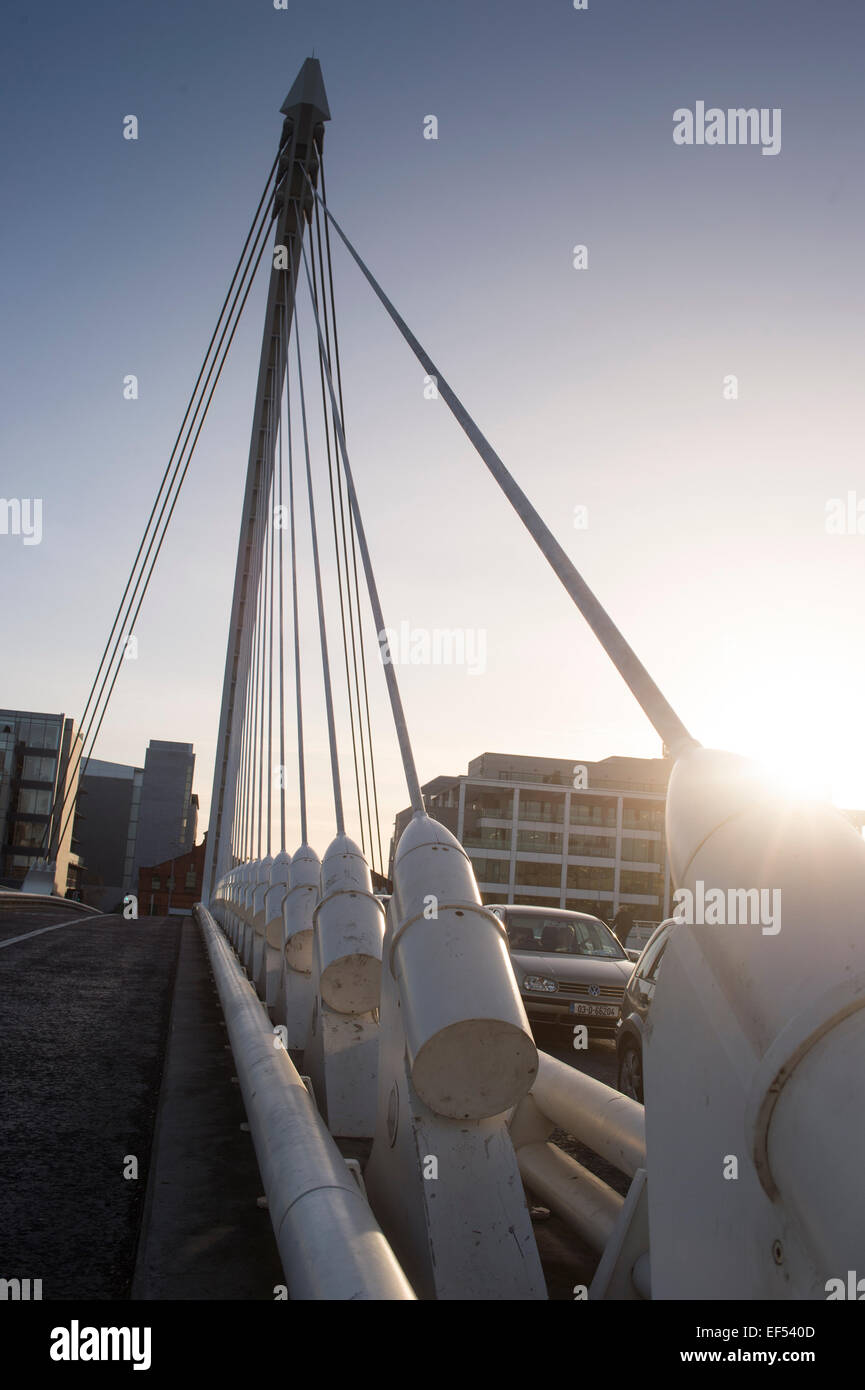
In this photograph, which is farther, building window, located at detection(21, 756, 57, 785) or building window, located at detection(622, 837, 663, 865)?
building window, located at detection(21, 756, 57, 785)

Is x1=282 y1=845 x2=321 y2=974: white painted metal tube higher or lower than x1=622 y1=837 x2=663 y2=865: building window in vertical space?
lower

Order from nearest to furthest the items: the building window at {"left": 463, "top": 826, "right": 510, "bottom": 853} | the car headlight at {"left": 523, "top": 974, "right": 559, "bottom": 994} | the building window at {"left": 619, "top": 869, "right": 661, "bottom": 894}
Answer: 1. the car headlight at {"left": 523, "top": 974, "right": 559, "bottom": 994}
2. the building window at {"left": 463, "top": 826, "right": 510, "bottom": 853}
3. the building window at {"left": 619, "top": 869, "right": 661, "bottom": 894}

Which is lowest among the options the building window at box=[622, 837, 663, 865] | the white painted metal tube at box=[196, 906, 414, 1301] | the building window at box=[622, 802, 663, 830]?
the white painted metal tube at box=[196, 906, 414, 1301]

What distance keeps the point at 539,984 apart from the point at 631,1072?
358 centimetres

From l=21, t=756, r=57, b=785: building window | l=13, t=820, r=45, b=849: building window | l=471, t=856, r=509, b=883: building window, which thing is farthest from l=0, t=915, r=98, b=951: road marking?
l=21, t=756, r=57, b=785: building window

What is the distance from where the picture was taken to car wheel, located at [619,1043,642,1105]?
8.22 metres

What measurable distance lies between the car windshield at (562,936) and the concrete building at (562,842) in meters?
62.0

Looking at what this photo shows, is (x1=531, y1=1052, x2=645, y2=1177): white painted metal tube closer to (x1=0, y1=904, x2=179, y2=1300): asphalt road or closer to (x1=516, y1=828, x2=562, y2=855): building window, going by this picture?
(x1=0, y1=904, x2=179, y2=1300): asphalt road

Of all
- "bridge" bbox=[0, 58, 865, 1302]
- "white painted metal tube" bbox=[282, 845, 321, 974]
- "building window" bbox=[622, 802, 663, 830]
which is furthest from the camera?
"building window" bbox=[622, 802, 663, 830]

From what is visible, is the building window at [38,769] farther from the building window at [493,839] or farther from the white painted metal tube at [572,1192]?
the white painted metal tube at [572,1192]

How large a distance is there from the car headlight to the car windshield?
1541mm

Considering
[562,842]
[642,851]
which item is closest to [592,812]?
[562,842]
